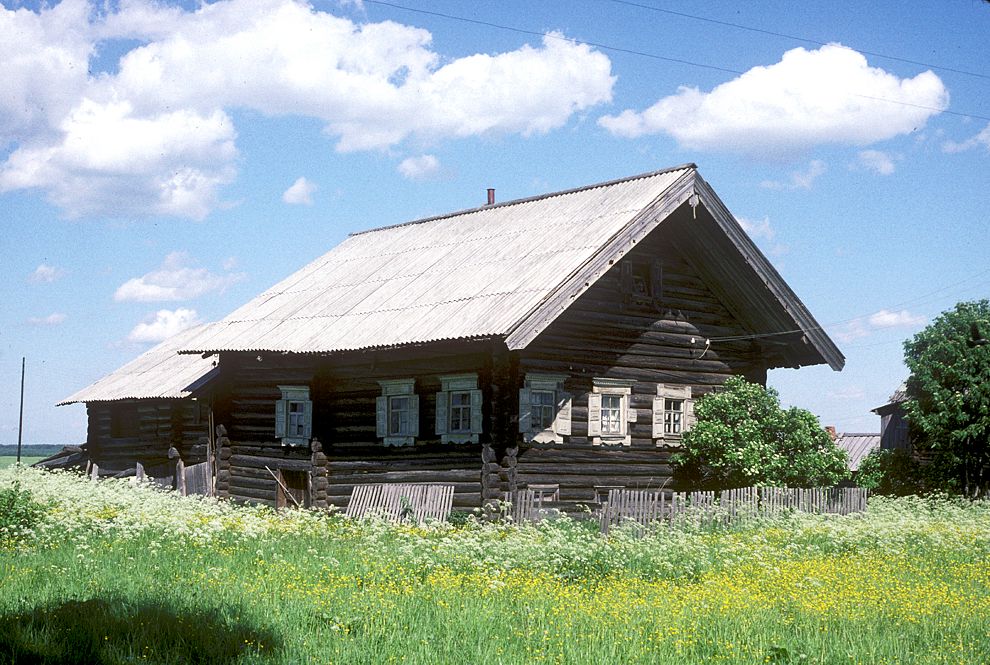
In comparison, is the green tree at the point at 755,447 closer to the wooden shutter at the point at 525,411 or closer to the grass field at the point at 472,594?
the wooden shutter at the point at 525,411

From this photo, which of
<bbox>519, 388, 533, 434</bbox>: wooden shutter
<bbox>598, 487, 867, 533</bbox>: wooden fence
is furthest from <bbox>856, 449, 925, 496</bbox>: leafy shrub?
<bbox>519, 388, 533, 434</bbox>: wooden shutter

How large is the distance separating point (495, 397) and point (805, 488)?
7.24 metres

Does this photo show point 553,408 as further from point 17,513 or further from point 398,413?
point 17,513

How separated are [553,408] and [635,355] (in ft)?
8.77

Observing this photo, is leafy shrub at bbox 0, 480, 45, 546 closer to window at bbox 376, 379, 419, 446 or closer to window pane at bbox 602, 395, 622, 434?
window at bbox 376, 379, 419, 446

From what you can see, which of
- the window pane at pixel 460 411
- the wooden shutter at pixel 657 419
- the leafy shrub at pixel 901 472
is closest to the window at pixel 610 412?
the wooden shutter at pixel 657 419

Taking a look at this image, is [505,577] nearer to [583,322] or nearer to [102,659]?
[102,659]

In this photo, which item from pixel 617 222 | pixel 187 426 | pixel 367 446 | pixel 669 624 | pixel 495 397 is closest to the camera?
pixel 669 624

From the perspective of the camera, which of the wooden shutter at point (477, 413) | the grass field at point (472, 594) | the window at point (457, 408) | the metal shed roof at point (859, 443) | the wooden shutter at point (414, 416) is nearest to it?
the grass field at point (472, 594)

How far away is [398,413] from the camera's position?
23516mm

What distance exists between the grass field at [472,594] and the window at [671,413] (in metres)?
5.63

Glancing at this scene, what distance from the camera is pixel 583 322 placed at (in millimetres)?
22609

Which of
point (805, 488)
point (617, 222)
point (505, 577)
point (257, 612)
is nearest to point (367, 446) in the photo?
point (617, 222)

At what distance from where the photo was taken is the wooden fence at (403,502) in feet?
70.4
